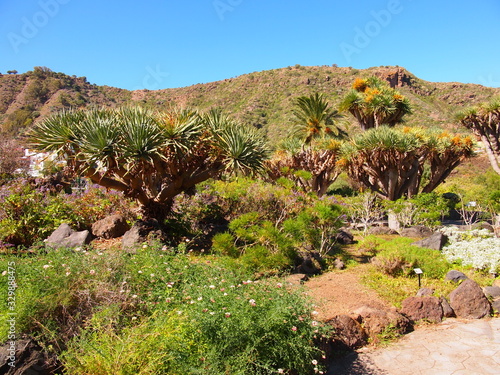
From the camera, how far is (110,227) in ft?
26.2

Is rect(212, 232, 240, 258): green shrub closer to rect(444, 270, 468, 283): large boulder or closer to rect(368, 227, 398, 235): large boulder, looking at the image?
rect(444, 270, 468, 283): large boulder

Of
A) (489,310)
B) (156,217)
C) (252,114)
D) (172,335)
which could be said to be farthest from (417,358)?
(252,114)

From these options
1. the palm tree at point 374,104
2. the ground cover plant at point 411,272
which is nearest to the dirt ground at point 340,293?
the ground cover plant at point 411,272

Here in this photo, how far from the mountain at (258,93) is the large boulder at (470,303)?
3096 centimetres

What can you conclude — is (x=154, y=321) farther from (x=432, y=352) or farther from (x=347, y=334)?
(x=432, y=352)

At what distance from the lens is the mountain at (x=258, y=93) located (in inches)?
1607

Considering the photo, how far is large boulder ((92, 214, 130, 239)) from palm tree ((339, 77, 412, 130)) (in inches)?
534

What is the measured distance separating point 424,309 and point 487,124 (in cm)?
1518


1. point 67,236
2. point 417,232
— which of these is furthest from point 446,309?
point 67,236

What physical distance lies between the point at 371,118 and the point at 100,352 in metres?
18.3

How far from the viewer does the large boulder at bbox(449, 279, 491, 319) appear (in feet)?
16.4

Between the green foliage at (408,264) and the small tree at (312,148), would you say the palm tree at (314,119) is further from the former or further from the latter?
the green foliage at (408,264)

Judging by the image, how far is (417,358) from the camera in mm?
3797

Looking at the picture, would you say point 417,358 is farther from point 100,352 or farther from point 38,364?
point 38,364
